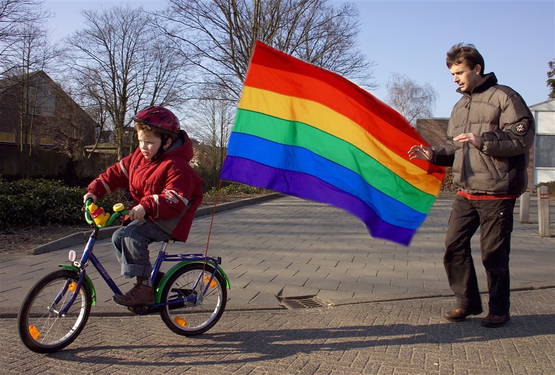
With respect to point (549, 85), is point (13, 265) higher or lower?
lower

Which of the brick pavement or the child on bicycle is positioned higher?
the child on bicycle

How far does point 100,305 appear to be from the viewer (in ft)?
15.1

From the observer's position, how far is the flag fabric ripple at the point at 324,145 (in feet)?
12.4

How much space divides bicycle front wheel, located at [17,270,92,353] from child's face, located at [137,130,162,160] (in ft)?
3.20

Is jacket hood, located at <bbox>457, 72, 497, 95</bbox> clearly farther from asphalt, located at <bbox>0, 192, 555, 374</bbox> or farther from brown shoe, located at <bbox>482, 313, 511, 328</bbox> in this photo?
asphalt, located at <bbox>0, 192, 555, 374</bbox>

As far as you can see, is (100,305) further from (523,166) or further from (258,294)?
(523,166)

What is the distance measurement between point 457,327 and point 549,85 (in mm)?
45666

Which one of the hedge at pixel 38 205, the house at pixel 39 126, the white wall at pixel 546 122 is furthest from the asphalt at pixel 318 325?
the white wall at pixel 546 122

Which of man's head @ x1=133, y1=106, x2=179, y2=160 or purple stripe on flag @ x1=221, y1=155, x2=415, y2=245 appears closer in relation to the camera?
man's head @ x1=133, y1=106, x2=179, y2=160

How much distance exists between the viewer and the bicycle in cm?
335

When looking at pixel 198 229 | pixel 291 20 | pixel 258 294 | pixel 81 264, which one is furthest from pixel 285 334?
pixel 291 20

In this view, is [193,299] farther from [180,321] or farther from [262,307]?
[262,307]

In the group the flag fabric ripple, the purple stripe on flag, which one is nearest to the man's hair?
the flag fabric ripple

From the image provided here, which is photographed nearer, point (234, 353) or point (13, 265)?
point (234, 353)
